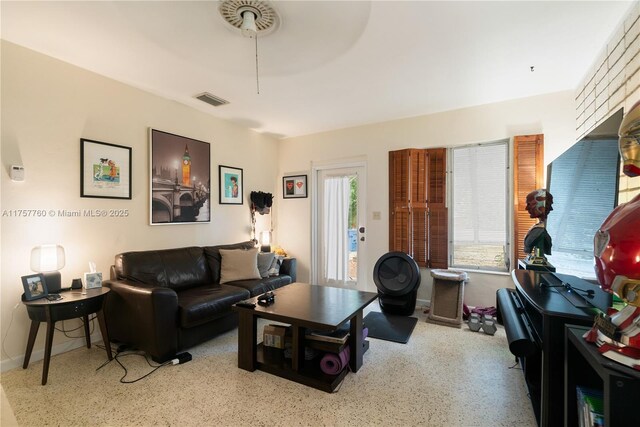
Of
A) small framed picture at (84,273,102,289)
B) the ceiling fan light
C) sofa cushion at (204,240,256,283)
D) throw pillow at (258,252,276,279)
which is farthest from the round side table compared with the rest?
the ceiling fan light

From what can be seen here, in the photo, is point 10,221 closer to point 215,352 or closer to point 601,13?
point 215,352

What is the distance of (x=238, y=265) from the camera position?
3412mm

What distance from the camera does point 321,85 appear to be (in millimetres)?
2922

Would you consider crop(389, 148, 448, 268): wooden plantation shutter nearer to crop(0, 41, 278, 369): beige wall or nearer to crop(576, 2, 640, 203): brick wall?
crop(576, 2, 640, 203): brick wall

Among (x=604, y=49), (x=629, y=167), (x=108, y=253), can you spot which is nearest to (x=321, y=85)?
(x=604, y=49)

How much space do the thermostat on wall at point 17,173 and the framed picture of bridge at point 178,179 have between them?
1.00m

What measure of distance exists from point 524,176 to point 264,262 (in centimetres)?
316

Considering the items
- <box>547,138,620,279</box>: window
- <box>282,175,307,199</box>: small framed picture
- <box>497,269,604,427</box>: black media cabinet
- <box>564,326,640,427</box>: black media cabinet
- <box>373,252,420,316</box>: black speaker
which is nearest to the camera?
<box>564,326,640,427</box>: black media cabinet

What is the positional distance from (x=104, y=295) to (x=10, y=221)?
2.90ft

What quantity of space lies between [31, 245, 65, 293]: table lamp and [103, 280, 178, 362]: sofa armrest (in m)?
0.36

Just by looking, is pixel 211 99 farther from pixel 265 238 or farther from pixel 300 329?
pixel 300 329

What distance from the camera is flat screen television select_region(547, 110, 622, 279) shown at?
→ 4.65 feet

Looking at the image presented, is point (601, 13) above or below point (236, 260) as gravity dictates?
above

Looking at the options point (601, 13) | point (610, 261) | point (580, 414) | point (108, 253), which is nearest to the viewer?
point (610, 261)
